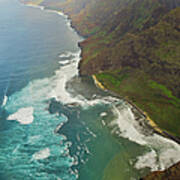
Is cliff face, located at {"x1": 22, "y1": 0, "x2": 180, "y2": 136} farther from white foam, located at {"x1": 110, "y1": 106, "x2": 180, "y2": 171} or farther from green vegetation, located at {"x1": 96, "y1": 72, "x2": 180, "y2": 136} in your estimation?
white foam, located at {"x1": 110, "y1": 106, "x2": 180, "y2": 171}

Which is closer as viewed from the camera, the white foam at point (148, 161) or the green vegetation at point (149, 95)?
the white foam at point (148, 161)

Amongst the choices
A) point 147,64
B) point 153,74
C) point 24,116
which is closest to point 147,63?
point 147,64

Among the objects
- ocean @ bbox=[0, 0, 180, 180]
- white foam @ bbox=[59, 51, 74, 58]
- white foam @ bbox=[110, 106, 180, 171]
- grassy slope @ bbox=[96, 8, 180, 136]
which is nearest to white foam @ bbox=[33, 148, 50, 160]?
ocean @ bbox=[0, 0, 180, 180]

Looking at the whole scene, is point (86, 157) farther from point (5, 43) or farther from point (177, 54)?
point (5, 43)

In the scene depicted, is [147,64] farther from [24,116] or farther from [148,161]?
[24,116]

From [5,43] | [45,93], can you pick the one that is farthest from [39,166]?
[5,43]

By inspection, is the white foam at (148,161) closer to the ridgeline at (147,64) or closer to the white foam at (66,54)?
the ridgeline at (147,64)

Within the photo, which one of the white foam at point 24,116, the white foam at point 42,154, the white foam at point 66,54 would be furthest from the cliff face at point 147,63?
the white foam at point 42,154
